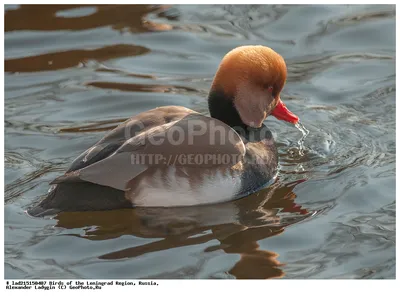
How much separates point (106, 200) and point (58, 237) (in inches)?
14.8

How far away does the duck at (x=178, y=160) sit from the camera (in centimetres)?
546

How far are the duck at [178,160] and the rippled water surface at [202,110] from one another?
10 centimetres

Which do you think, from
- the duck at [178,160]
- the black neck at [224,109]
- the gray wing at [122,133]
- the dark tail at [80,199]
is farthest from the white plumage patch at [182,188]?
the black neck at [224,109]

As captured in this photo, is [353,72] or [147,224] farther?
[353,72]

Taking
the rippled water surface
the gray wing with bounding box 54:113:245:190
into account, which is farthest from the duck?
the rippled water surface

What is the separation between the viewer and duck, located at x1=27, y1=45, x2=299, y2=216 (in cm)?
546

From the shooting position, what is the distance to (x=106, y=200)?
5508mm

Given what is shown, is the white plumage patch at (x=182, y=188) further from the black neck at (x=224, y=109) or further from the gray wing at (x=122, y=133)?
the black neck at (x=224, y=109)

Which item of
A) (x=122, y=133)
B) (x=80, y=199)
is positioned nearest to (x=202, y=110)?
(x=122, y=133)

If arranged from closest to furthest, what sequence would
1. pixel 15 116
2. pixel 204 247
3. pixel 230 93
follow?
1. pixel 204 247
2. pixel 230 93
3. pixel 15 116

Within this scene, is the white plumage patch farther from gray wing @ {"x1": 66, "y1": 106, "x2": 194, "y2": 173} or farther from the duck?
→ gray wing @ {"x1": 66, "y1": 106, "x2": 194, "y2": 173}

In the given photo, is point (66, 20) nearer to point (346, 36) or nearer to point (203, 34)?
point (203, 34)

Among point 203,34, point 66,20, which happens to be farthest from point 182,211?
point 66,20

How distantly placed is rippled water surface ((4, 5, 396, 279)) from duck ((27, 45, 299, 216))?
0.10 m
